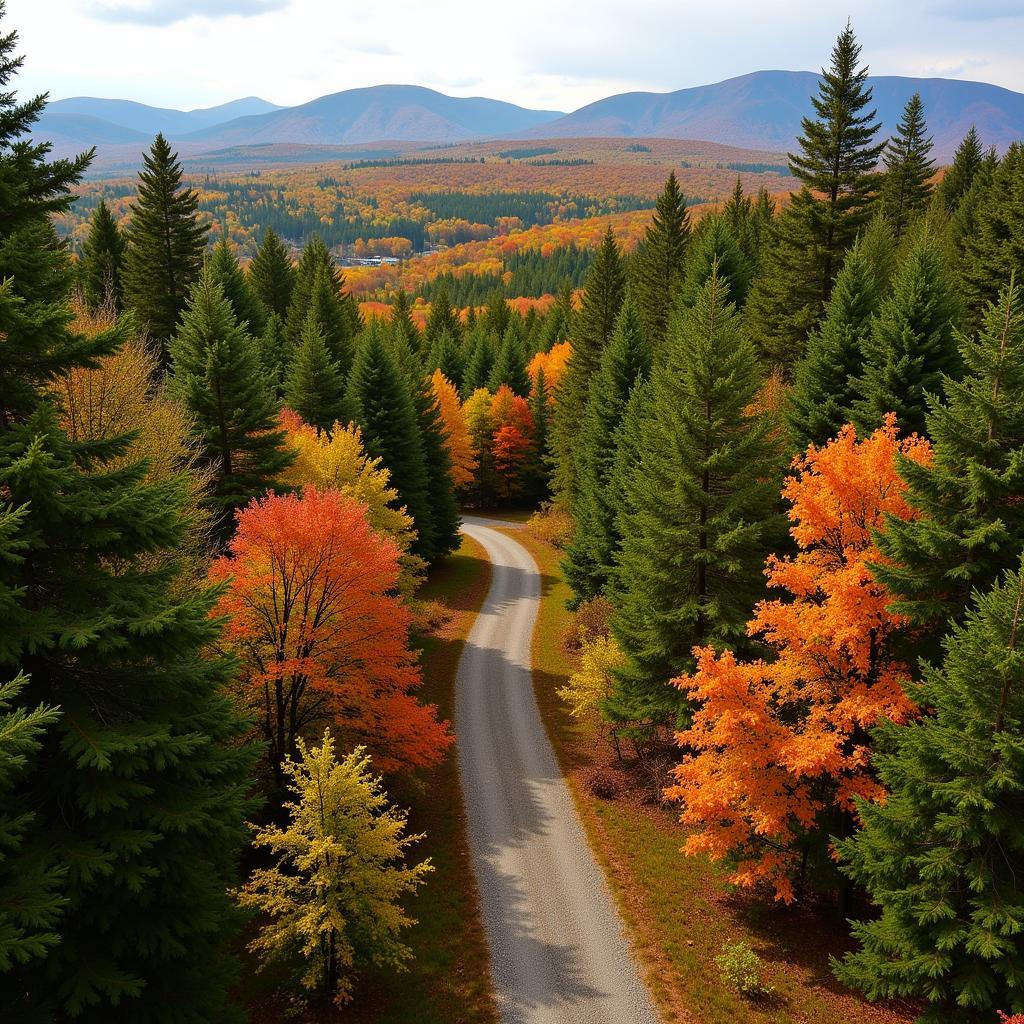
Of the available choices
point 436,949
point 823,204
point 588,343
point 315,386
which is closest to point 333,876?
point 436,949

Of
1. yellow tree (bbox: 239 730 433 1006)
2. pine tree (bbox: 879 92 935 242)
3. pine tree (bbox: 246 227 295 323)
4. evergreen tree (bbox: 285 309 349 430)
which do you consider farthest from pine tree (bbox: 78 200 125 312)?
pine tree (bbox: 879 92 935 242)

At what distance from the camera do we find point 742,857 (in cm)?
1988

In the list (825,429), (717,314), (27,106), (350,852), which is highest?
(27,106)

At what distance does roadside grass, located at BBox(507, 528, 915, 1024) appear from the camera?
55.9 feet

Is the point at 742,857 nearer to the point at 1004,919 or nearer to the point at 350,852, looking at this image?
the point at 1004,919

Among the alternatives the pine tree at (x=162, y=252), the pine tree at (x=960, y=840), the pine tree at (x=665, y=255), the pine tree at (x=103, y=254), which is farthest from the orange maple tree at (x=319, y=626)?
the pine tree at (x=103, y=254)

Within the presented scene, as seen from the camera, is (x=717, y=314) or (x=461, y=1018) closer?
(x=461, y=1018)

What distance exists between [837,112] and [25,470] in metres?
38.8

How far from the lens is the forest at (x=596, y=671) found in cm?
1055

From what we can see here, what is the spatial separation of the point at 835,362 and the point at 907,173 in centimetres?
4582

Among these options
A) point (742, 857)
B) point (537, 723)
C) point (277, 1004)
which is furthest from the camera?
point (537, 723)

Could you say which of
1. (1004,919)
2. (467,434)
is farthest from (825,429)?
(467,434)

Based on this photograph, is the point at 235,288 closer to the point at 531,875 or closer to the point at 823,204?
the point at 823,204

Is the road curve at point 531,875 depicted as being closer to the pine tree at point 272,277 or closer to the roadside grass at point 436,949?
the roadside grass at point 436,949
